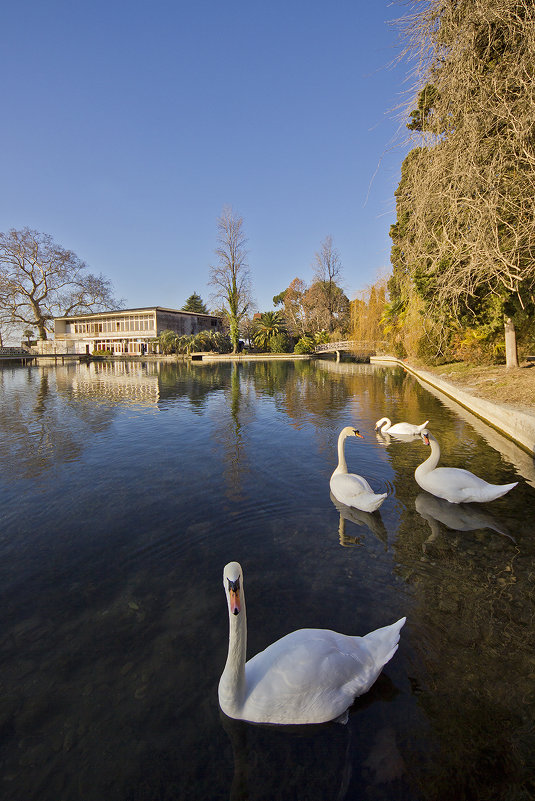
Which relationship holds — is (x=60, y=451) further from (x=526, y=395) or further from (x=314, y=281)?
(x=314, y=281)

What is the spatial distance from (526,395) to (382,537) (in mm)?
8611

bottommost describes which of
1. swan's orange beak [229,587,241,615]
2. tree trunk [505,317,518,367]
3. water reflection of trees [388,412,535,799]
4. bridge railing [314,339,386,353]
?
water reflection of trees [388,412,535,799]

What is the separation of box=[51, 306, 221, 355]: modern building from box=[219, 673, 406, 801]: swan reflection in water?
58347mm

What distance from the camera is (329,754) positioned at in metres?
2.21

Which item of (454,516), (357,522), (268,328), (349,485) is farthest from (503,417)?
(268,328)

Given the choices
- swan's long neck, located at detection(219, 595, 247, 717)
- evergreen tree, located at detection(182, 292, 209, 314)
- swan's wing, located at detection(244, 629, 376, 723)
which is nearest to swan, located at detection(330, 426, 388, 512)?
swan's wing, located at detection(244, 629, 376, 723)

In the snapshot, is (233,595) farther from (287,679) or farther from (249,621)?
(249,621)

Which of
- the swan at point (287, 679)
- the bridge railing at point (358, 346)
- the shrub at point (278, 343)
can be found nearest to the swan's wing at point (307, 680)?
the swan at point (287, 679)

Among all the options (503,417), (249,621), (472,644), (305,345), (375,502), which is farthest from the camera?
(305,345)

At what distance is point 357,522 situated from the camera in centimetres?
511

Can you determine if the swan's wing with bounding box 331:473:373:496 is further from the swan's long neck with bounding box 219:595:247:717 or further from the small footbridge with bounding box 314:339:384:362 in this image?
the small footbridge with bounding box 314:339:384:362

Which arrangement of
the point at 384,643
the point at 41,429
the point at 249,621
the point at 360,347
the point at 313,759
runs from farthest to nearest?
the point at 360,347 < the point at 41,429 < the point at 249,621 < the point at 384,643 < the point at 313,759

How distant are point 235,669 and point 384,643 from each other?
41.7 inches

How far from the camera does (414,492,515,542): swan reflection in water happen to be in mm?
4887
